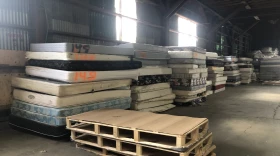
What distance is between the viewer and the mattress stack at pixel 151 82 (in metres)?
4.87

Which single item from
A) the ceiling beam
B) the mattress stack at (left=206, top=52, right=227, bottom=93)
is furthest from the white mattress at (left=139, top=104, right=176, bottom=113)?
the ceiling beam

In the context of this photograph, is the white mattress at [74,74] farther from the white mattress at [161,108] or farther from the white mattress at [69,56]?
the white mattress at [161,108]

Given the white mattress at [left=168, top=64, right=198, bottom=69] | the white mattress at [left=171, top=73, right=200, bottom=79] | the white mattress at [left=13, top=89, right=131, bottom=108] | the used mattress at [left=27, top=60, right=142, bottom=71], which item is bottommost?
the white mattress at [left=13, top=89, right=131, bottom=108]

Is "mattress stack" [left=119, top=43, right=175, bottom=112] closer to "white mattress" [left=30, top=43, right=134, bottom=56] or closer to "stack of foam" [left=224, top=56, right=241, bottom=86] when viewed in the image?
"white mattress" [left=30, top=43, right=134, bottom=56]

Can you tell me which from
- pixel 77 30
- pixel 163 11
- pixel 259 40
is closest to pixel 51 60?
pixel 77 30

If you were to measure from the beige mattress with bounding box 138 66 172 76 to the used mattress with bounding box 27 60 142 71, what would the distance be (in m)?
0.53

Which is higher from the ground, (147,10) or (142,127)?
(147,10)

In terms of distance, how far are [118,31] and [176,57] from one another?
7.24 feet

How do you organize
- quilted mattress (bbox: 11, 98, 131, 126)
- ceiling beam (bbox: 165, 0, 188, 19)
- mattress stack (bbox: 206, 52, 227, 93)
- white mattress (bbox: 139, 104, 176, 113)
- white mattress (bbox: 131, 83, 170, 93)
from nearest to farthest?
1. quilted mattress (bbox: 11, 98, 131, 126)
2. white mattress (bbox: 131, 83, 170, 93)
3. white mattress (bbox: 139, 104, 176, 113)
4. mattress stack (bbox: 206, 52, 227, 93)
5. ceiling beam (bbox: 165, 0, 188, 19)

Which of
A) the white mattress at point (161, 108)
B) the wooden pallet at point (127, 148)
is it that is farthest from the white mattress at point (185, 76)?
the wooden pallet at point (127, 148)

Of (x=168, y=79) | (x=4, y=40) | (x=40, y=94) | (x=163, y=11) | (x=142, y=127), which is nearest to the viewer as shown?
(x=142, y=127)

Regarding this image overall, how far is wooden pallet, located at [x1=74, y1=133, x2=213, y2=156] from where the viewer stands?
8.09ft

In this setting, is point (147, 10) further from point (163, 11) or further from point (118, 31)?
point (118, 31)

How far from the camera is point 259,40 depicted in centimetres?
2152
